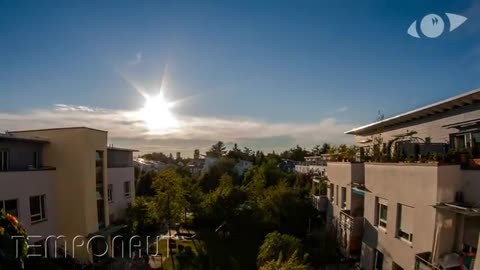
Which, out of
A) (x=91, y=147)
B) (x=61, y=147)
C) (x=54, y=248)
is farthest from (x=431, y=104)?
(x=54, y=248)

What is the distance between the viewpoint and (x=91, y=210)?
66.5 ft

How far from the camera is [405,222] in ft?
41.3

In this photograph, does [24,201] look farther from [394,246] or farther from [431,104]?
[431,104]

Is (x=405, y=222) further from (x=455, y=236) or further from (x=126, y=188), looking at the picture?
(x=126, y=188)

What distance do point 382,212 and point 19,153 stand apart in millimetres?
19003

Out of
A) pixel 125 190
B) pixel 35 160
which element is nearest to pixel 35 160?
pixel 35 160

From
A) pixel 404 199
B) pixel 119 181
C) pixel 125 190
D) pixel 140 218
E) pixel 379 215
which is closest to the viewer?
pixel 404 199

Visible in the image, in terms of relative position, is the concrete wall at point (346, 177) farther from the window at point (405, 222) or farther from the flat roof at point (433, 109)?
the window at point (405, 222)

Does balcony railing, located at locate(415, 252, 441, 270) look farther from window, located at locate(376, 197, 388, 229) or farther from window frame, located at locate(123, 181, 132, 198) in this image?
window frame, located at locate(123, 181, 132, 198)

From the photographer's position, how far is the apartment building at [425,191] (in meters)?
9.89

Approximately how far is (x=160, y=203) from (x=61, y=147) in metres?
8.26

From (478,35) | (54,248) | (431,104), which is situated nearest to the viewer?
(478,35)

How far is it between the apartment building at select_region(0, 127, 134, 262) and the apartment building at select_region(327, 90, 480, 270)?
1568cm

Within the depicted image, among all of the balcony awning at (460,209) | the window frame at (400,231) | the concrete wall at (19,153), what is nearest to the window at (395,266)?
the window frame at (400,231)
